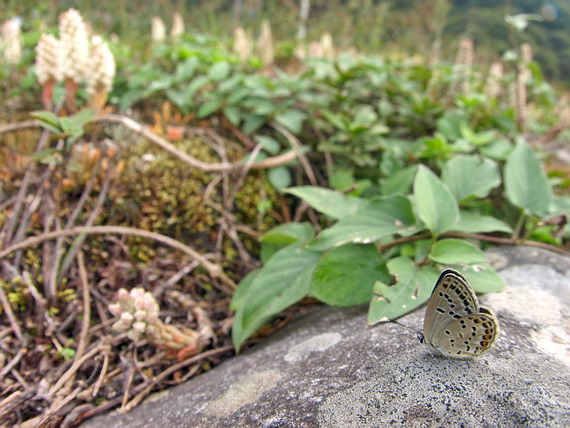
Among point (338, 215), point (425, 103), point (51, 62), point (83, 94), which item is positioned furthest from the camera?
point (83, 94)

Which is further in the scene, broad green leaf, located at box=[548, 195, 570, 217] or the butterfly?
broad green leaf, located at box=[548, 195, 570, 217]

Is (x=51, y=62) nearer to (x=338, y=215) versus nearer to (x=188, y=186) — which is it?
(x=188, y=186)

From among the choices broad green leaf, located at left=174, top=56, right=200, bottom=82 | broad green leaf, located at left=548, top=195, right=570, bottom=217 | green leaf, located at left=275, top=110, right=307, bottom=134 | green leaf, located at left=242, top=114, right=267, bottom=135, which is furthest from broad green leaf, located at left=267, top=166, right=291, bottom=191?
broad green leaf, located at left=548, top=195, right=570, bottom=217

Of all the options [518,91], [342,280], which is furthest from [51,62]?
[518,91]

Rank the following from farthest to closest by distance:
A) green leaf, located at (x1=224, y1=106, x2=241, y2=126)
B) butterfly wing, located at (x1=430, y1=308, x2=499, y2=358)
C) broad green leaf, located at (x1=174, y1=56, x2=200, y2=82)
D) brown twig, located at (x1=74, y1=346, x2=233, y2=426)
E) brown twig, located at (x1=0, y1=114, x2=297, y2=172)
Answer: broad green leaf, located at (x1=174, y1=56, x2=200, y2=82), green leaf, located at (x1=224, y1=106, x2=241, y2=126), brown twig, located at (x1=0, y1=114, x2=297, y2=172), brown twig, located at (x1=74, y1=346, x2=233, y2=426), butterfly wing, located at (x1=430, y1=308, x2=499, y2=358)

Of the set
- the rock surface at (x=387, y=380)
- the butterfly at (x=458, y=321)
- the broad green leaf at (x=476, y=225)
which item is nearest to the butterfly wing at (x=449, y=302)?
the butterfly at (x=458, y=321)

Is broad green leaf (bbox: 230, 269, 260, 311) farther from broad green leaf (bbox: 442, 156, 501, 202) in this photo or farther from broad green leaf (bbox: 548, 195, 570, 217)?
broad green leaf (bbox: 548, 195, 570, 217)

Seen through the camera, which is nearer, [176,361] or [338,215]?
[176,361]

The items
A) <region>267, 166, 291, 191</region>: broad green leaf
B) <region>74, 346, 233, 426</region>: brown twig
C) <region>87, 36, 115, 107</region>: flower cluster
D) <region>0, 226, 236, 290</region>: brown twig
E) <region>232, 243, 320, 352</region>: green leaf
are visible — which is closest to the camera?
<region>74, 346, 233, 426</region>: brown twig

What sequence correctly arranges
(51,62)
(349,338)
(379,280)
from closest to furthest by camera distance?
(349,338) → (379,280) → (51,62)
